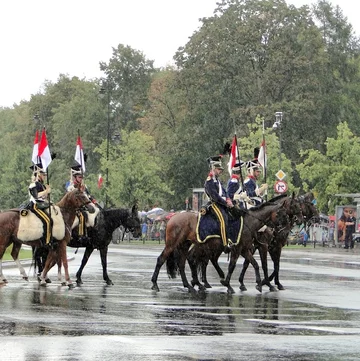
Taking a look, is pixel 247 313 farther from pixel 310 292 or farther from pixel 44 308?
pixel 310 292

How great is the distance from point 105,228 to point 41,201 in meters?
1.86

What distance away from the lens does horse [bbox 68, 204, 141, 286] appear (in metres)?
25.4

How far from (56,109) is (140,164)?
137 feet

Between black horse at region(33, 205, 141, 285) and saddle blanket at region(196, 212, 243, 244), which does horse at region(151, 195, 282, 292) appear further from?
black horse at region(33, 205, 141, 285)

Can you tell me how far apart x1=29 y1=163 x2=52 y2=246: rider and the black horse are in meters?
1.20

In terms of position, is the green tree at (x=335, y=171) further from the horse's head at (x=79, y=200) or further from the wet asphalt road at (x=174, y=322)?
the horse's head at (x=79, y=200)

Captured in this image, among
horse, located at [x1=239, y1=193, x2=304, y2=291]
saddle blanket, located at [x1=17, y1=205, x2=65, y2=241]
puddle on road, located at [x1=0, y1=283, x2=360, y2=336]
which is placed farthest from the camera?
horse, located at [x1=239, y1=193, x2=304, y2=291]

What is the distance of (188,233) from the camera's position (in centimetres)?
2352

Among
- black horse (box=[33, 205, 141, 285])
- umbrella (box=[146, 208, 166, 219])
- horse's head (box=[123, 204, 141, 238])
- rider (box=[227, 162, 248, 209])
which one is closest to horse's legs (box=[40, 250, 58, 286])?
black horse (box=[33, 205, 141, 285])

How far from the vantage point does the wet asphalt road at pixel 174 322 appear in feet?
40.9

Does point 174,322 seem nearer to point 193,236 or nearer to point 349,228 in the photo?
point 193,236

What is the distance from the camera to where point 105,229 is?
25.5m

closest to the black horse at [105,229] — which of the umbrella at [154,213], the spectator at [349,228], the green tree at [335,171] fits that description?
the spectator at [349,228]

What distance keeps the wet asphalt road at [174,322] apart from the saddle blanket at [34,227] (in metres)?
1.03
